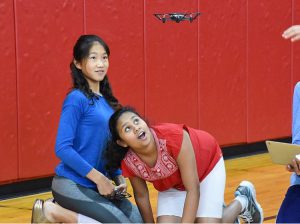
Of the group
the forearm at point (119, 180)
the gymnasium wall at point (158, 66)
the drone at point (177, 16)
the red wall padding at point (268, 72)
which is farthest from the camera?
the red wall padding at point (268, 72)

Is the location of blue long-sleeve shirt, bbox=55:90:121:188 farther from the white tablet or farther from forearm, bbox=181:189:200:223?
the white tablet

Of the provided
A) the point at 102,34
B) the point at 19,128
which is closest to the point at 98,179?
the point at 19,128

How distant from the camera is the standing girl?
4.00 metres

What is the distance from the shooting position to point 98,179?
4016mm

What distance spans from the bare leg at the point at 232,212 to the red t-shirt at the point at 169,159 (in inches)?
12.3

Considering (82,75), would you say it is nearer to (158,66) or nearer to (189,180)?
(189,180)

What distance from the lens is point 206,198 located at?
13.4 ft

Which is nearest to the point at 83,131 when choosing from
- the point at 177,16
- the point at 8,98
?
the point at 8,98

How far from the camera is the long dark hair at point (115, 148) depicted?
3.94 metres

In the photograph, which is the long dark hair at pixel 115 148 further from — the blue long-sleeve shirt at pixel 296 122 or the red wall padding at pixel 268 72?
the red wall padding at pixel 268 72

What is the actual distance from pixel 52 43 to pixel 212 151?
8.77 feet

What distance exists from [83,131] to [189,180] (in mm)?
645

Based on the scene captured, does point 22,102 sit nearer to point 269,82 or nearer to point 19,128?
point 19,128

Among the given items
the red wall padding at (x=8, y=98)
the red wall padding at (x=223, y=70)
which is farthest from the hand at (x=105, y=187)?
the red wall padding at (x=223, y=70)
